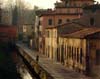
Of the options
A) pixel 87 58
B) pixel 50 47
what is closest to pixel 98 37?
pixel 87 58

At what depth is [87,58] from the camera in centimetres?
3578

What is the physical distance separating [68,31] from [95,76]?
1815cm

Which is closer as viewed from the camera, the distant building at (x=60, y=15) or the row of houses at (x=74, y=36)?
the row of houses at (x=74, y=36)

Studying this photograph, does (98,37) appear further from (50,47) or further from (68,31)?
(50,47)

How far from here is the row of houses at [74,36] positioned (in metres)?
35.8

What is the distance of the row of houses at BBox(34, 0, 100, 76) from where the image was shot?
35781 mm

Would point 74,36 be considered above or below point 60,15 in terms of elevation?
above

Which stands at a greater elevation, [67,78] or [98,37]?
[98,37]

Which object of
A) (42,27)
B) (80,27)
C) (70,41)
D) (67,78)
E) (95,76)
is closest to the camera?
(67,78)

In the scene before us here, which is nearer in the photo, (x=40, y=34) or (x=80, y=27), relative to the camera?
(x=80, y=27)

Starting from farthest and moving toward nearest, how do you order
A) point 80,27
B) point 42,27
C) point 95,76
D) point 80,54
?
point 42,27 → point 80,27 → point 80,54 → point 95,76

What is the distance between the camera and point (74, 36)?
132 ft

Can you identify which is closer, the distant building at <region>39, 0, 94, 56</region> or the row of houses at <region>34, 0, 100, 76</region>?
the row of houses at <region>34, 0, 100, 76</region>

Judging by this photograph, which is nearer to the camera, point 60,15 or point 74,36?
point 74,36
